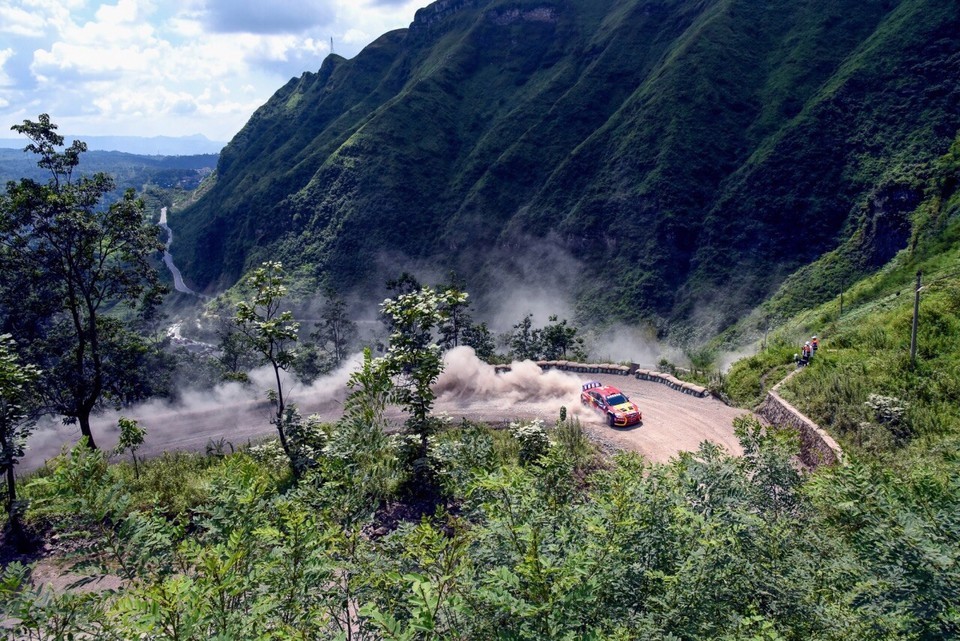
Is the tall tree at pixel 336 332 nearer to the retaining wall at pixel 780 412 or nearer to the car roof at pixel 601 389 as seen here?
the retaining wall at pixel 780 412

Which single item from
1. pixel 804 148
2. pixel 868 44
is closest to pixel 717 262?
pixel 804 148

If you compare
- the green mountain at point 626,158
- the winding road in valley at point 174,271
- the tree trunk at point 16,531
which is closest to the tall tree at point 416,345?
the tree trunk at point 16,531

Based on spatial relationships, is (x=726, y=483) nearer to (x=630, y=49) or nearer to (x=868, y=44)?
(x=868, y=44)

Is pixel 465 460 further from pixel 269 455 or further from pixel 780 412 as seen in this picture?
pixel 780 412

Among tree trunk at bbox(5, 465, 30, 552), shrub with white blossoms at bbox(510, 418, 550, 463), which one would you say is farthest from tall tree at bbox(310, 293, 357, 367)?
shrub with white blossoms at bbox(510, 418, 550, 463)

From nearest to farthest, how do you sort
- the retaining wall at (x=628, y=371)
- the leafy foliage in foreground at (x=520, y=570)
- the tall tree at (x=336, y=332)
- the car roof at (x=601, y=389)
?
the leafy foliage in foreground at (x=520, y=570) → the car roof at (x=601, y=389) → the retaining wall at (x=628, y=371) → the tall tree at (x=336, y=332)

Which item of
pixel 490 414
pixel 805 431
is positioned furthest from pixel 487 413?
pixel 805 431

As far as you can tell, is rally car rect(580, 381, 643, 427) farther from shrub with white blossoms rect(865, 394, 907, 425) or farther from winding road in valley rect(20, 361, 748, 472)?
shrub with white blossoms rect(865, 394, 907, 425)
